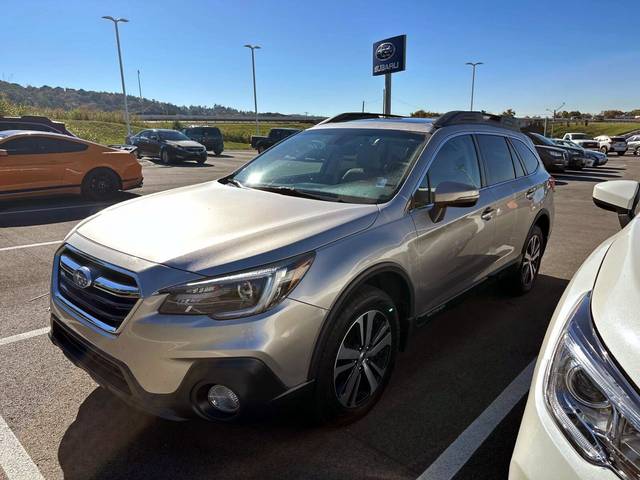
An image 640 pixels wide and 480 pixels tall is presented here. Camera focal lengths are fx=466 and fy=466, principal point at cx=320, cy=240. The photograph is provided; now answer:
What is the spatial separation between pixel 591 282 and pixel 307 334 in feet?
4.00

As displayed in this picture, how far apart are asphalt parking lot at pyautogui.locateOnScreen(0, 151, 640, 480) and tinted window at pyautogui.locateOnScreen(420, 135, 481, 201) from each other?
3.26 ft

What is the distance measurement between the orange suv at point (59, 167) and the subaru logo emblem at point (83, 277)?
306 inches

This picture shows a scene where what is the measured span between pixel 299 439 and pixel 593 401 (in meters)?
1.66

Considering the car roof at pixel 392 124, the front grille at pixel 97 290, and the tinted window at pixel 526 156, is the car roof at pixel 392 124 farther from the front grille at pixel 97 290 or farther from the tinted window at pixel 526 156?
the front grille at pixel 97 290

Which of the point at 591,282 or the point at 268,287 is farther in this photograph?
the point at 268,287

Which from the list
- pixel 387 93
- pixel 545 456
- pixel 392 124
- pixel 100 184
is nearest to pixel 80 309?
pixel 545 456

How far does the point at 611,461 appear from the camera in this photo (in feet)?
3.98

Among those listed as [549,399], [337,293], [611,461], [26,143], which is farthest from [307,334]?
[26,143]

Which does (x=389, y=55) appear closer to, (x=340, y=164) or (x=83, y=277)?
(x=340, y=164)

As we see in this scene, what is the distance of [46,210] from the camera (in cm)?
888

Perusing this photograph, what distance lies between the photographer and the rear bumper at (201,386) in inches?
80.9

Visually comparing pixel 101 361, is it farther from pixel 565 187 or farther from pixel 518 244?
pixel 565 187

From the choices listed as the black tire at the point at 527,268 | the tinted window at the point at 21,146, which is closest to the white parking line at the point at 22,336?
the black tire at the point at 527,268

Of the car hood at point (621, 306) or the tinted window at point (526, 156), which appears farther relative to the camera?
the tinted window at point (526, 156)
